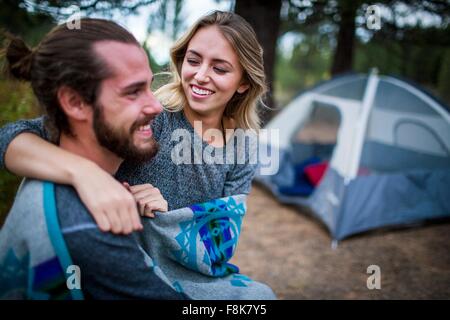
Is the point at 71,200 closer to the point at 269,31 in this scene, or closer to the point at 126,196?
the point at 126,196

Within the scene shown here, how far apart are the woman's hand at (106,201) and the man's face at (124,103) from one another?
0.13 meters

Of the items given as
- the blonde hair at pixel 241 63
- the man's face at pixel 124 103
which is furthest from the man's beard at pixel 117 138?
the blonde hair at pixel 241 63

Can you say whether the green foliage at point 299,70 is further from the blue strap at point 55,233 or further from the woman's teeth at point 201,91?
the blue strap at point 55,233

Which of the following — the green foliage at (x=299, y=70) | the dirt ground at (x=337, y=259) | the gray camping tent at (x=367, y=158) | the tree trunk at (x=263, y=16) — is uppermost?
the green foliage at (x=299, y=70)

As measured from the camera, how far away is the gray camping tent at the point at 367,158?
4168 millimetres

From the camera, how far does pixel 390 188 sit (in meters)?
4.27

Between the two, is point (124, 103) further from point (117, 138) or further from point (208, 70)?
point (208, 70)

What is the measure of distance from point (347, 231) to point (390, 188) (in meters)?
0.71

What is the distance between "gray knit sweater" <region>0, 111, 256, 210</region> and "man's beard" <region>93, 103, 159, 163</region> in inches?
8.6

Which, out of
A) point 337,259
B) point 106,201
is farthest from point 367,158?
point 106,201

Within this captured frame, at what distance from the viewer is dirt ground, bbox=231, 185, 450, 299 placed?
10.8ft

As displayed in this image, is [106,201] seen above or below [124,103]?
below

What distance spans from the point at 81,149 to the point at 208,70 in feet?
2.28

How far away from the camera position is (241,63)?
1.72 m
